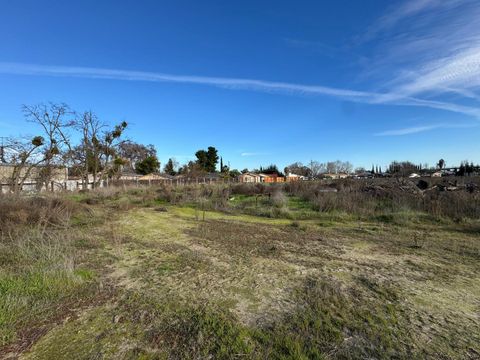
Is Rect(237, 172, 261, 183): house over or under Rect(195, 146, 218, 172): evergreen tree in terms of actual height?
under

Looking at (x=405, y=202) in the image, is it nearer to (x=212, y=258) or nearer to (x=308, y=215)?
(x=308, y=215)

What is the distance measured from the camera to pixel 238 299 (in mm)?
3762

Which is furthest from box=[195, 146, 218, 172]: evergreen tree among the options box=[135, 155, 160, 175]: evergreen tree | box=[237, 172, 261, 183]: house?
box=[135, 155, 160, 175]: evergreen tree

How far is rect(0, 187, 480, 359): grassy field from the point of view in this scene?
2.71 metres

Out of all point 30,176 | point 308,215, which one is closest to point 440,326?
point 308,215

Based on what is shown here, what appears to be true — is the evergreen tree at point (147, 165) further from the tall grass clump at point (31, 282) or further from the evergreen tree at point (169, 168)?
the tall grass clump at point (31, 282)

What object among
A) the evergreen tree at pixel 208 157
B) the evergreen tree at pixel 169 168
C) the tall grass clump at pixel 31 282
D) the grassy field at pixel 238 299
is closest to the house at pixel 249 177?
the evergreen tree at pixel 208 157

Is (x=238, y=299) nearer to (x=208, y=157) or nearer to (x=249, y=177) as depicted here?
(x=208, y=157)

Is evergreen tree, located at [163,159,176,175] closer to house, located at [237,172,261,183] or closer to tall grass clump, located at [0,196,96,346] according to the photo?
house, located at [237,172,261,183]

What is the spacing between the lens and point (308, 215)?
1251 cm

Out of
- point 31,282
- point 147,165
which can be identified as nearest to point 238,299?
point 31,282

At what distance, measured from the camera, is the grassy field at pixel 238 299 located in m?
2.71

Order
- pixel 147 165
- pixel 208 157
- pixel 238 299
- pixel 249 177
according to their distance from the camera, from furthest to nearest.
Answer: pixel 249 177
pixel 208 157
pixel 147 165
pixel 238 299

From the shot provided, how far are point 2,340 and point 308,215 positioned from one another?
11323 millimetres
